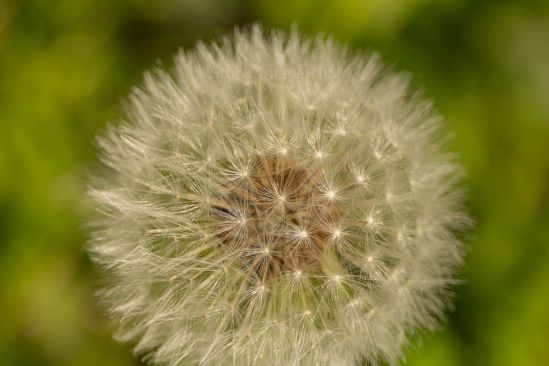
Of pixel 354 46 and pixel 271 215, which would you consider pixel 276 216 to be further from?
pixel 354 46

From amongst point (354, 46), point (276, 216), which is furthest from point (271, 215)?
point (354, 46)

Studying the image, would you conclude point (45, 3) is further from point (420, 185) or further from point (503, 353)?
point (503, 353)

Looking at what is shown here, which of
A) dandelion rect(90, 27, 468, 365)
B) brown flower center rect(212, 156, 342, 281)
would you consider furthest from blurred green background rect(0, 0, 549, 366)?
brown flower center rect(212, 156, 342, 281)

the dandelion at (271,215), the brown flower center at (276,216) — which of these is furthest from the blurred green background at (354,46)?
the brown flower center at (276,216)

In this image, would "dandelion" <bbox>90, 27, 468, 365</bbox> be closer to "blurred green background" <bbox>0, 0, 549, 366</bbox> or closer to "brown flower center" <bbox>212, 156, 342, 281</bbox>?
"brown flower center" <bbox>212, 156, 342, 281</bbox>

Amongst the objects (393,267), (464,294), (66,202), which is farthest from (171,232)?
(464,294)

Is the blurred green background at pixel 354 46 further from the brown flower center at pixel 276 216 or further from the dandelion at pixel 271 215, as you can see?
the brown flower center at pixel 276 216
